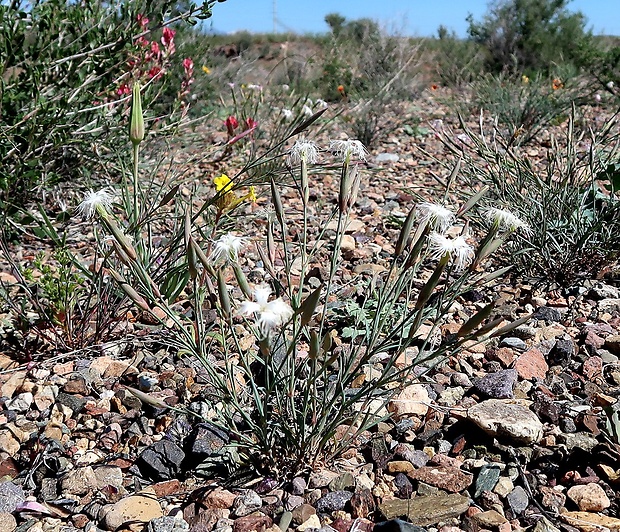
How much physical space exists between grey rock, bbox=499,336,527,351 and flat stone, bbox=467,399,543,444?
1.47 ft

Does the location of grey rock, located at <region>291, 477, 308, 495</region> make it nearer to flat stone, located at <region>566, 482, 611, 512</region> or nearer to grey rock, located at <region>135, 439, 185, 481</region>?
grey rock, located at <region>135, 439, 185, 481</region>

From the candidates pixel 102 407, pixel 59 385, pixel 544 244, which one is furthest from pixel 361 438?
pixel 544 244

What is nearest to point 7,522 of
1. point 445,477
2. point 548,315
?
point 445,477

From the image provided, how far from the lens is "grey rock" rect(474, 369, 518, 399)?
185 cm

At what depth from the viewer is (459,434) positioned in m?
1.70

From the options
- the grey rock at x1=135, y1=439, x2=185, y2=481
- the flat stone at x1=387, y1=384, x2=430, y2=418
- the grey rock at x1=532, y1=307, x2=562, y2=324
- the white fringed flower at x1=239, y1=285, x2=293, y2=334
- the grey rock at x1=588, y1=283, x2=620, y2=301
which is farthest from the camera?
the grey rock at x1=588, y1=283, x2=620, y2=301

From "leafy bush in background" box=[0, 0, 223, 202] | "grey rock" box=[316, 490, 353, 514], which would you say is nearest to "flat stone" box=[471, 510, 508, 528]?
"grey rock" box=[316, 490, 353, 514]

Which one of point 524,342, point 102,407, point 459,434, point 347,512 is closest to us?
point 347,512

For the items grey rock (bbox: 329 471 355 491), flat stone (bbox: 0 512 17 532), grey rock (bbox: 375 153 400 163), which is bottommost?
flat stone (bbox: 0 512 17 532)

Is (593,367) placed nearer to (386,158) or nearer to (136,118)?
(136,118)

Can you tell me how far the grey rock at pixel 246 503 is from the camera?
4.79 ft

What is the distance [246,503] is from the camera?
1.48 meters

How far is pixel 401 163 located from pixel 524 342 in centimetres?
268

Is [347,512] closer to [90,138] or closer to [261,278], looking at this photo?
[261,278]
